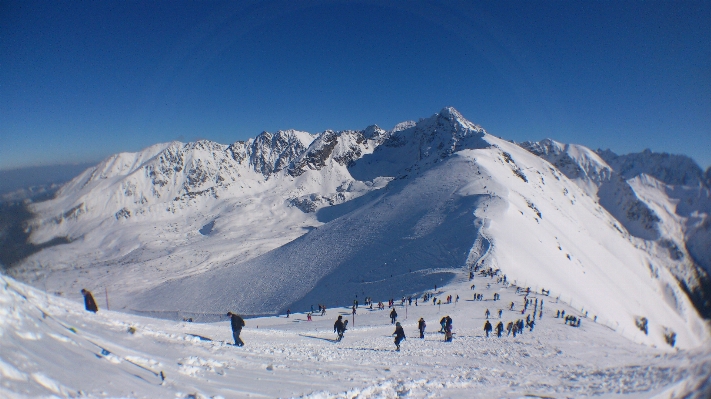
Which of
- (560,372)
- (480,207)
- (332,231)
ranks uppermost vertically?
(480,207)

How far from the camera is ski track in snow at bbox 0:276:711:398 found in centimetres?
565

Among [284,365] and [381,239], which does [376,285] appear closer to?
[381,239]

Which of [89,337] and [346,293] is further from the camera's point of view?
[346,293]

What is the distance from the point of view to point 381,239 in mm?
54875

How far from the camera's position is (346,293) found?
133 ft

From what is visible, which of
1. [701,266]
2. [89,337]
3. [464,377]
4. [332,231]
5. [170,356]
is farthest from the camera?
[701,266]

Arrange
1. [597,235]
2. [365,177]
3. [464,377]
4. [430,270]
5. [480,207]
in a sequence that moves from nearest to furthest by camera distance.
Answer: [464,377]
[430,270]
[480,207]
[597,235]
[365,177]

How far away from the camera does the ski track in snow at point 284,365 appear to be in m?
5.65

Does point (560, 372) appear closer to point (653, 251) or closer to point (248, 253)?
point (248, 253)

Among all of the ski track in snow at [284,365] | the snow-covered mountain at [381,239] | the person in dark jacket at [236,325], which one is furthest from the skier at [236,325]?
the snow-covered mountain at [381,239]

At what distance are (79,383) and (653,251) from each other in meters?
218

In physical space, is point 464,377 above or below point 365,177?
below

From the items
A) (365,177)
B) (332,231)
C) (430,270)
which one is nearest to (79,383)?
(430,270)

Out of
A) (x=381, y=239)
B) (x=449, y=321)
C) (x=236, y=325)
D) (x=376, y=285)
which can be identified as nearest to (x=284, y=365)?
(x=236, y=325)
